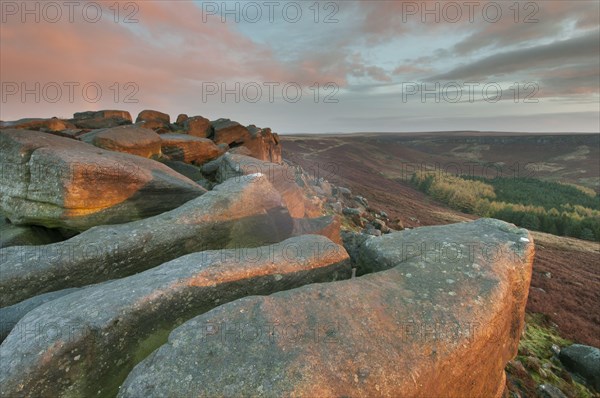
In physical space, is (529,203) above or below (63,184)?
below

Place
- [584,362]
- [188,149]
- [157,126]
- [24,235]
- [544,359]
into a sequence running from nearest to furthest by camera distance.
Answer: [24,235]
[584,362]
[544,359]
[188,149]
[157,126]

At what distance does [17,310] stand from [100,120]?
17.8 meters

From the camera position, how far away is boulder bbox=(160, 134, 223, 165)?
58.2ft

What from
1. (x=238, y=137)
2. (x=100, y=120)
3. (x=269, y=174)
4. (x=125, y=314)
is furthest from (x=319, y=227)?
(x=100, y=120)

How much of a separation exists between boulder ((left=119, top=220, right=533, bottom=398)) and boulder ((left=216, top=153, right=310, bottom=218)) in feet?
26.1

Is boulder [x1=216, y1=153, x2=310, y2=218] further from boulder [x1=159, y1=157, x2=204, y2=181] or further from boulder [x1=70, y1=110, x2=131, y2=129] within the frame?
boulder [x1=70, y1=110, x2=131, y2=129]

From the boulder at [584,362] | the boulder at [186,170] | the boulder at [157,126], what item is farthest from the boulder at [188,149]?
the boulder at [584,362]

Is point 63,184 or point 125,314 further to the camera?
point 63,184

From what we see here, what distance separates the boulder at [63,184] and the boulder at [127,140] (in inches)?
134

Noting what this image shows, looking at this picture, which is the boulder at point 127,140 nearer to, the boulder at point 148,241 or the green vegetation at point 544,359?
the boulder at point 148,241

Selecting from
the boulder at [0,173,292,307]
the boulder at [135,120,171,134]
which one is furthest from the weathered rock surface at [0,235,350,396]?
the boulder at [135,120,171,134]

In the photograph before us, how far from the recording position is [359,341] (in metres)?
5.09

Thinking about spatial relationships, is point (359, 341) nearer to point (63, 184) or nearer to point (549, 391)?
point (63, 184)

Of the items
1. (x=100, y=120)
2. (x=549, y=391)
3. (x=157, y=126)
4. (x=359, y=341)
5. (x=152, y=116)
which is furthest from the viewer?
(x=152, y=116)
